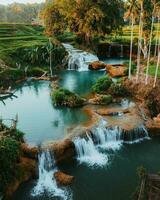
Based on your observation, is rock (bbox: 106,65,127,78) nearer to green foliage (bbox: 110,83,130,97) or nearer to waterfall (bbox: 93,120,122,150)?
green foliage (bbox: 110,83,130,97)

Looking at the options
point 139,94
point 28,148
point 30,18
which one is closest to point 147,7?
point 139,94

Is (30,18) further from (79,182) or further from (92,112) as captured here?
A: (79,182)

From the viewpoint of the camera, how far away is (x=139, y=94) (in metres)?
35.5

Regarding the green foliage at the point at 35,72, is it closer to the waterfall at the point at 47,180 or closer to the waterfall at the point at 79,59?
the waterfall at the point at 79,59

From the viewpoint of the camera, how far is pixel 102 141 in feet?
90.1

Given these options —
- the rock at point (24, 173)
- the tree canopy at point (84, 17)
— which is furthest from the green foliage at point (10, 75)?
the rock at point (24, 173)

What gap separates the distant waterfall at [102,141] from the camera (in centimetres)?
2550

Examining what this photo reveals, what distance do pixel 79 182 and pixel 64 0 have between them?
130ft

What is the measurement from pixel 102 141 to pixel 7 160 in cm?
932

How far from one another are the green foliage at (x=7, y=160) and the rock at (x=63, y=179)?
9.57ft

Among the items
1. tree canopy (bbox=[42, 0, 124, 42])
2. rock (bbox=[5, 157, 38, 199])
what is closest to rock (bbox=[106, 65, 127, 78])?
tree canopy (bbox=[42, 0, 124, 42])

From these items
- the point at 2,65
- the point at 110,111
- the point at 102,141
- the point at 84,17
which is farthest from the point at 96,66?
the point at 102,141

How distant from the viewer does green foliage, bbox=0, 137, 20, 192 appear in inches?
775

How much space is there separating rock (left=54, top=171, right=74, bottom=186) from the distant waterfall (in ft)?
7.90
